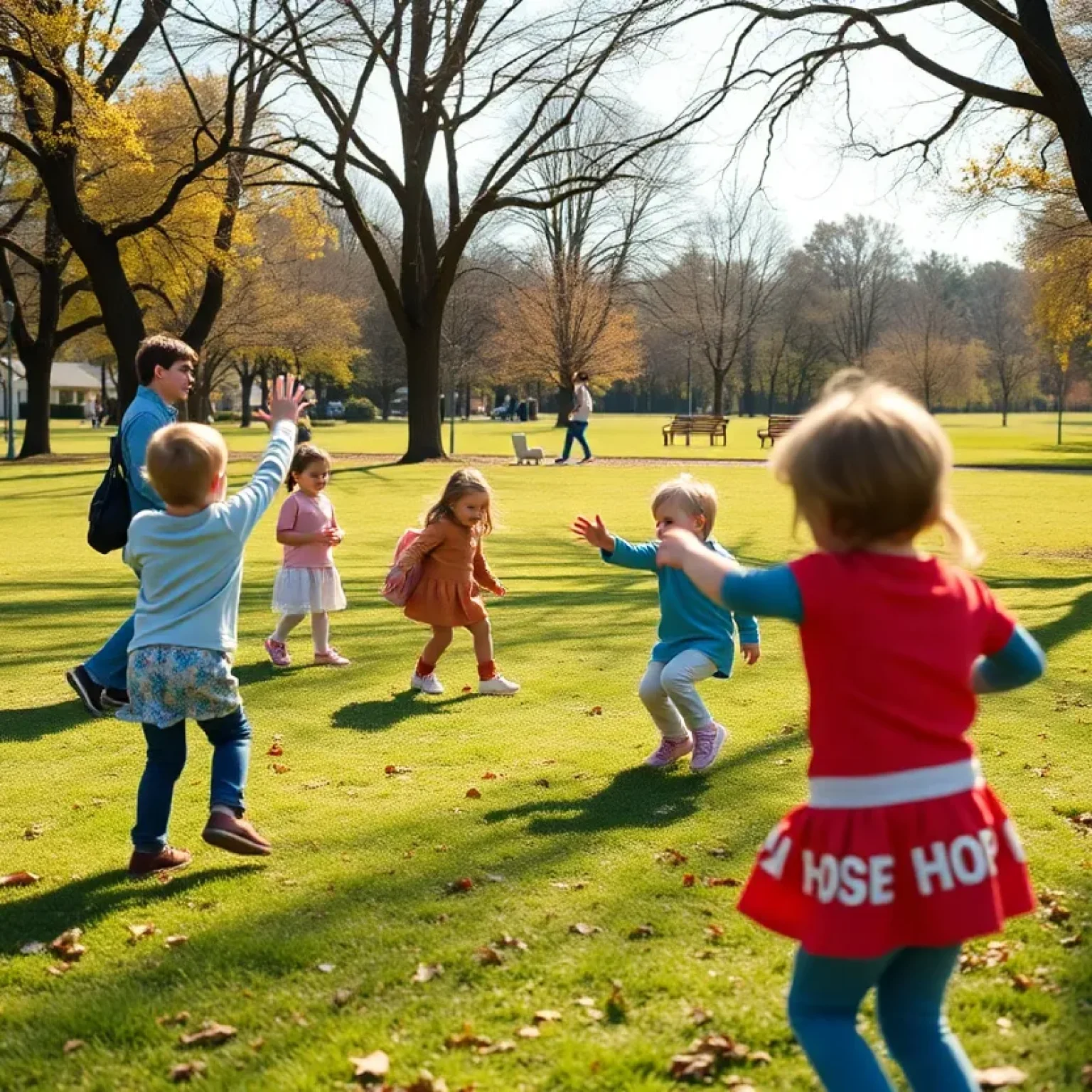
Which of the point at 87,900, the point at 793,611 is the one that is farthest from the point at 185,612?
the point at 793,611

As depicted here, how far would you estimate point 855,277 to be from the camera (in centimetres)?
9681

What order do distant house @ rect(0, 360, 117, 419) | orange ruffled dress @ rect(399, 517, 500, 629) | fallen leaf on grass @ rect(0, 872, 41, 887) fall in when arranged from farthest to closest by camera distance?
1. distant house @ rect(0, 360, 117, 419)
2. orange ruffled dress @ rect(399, 517, 500, 629)
3. fallen leaf on grass @ rect(0, 872, 41, 887)

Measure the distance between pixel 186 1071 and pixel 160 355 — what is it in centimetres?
414

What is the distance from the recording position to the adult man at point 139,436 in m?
6.62

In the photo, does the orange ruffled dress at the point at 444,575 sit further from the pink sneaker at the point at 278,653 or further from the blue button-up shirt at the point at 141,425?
the blue button-up shirt at the point at 141,425

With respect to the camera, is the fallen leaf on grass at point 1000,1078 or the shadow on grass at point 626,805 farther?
the shadow on grass at point 626,805

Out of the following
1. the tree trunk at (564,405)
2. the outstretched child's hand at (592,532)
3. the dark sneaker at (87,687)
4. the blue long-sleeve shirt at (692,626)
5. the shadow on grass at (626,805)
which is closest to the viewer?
the outstretched child's hand at (592,532)

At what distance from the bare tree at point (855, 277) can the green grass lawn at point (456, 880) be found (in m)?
87.8

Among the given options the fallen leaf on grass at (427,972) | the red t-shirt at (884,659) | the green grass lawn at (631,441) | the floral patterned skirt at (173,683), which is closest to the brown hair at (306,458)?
the floral patterned skirt at (173,683)

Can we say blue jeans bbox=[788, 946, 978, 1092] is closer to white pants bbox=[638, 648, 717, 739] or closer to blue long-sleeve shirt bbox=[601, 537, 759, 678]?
white pants bbox=[638, 648, 717, 739]

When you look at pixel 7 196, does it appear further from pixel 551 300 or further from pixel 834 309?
pixel 834 309

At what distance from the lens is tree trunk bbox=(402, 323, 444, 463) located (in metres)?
31.1

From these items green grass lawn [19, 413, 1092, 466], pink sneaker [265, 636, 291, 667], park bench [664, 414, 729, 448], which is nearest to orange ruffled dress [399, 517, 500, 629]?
pink sneaker [265, 636, 291, 667]

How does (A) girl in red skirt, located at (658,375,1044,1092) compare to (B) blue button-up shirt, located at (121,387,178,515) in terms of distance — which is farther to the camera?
(B) blue button-up shirt, located at (121,387,178,515)
